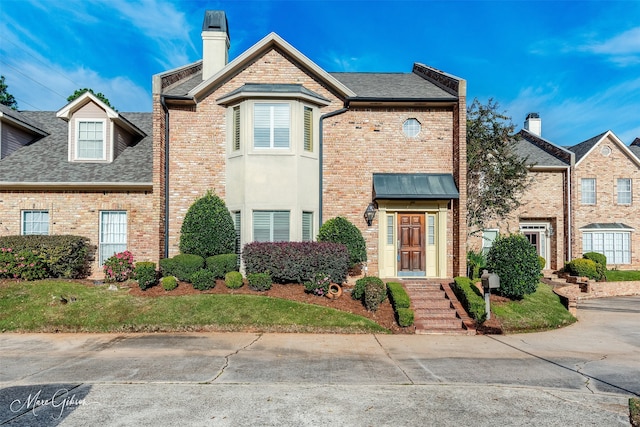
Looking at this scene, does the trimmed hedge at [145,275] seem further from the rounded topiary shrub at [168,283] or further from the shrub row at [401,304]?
the shrub row at [401,304]

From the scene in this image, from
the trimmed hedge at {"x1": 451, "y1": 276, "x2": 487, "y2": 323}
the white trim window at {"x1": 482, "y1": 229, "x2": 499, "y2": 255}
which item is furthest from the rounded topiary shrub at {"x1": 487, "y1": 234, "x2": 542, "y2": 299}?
the white trim window at {"x1": 482, "y1": 229, "x2": 499, "y2": 255}

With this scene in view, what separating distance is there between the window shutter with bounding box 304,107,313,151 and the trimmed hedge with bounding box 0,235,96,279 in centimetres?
860

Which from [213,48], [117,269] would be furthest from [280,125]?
[117,269]

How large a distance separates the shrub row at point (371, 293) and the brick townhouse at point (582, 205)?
10.2 meters

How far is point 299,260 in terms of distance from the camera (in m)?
12.3

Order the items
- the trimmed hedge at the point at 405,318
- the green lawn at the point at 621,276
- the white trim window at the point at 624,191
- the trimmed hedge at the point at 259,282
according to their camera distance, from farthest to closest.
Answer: the white trim window at the point at 624,191, the green lawn at the point at 621,276, the trimmed hedge at the point at 259,282, the trimmed hedge at the point at 405,318

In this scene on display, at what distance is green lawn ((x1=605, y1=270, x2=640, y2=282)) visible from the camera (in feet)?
63.6

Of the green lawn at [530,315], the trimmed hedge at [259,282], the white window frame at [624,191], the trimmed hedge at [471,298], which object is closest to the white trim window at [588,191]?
the white window frame at [624,191]

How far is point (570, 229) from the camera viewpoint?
798 inches

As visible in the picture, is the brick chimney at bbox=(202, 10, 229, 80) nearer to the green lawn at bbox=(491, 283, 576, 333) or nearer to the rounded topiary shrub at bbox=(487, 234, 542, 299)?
the rounded topiary shrub at bbox=(487, 234, 542, 299)

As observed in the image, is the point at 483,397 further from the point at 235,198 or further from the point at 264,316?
the point at 235,198

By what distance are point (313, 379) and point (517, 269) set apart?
837cm

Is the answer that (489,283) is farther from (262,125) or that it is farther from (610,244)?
(610,244)

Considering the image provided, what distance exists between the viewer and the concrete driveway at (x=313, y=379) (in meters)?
5.23
